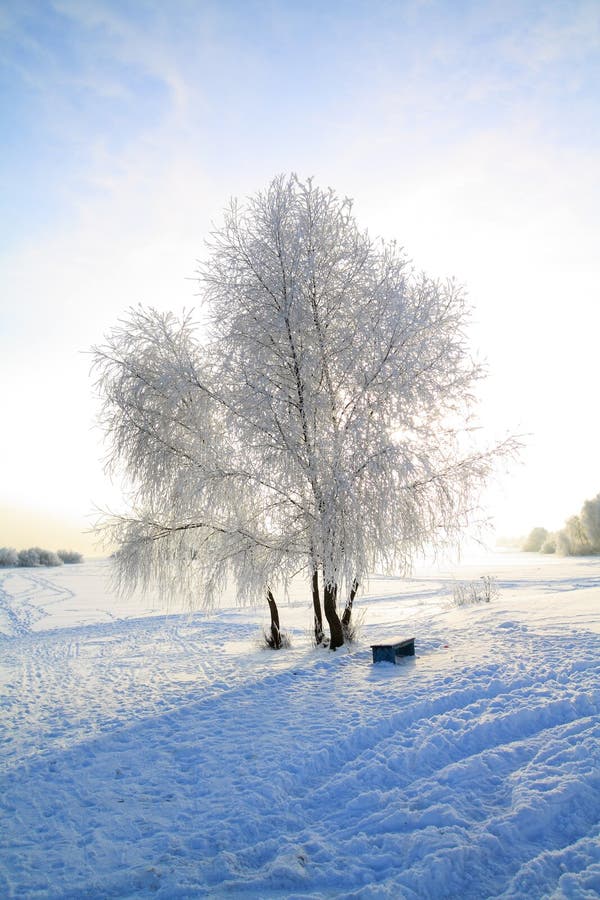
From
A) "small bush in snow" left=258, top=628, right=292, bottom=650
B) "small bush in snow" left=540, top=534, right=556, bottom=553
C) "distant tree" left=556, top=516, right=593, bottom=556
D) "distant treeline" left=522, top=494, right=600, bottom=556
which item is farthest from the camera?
"small bush in snow" left=540, top=534, right=556, bottom=553

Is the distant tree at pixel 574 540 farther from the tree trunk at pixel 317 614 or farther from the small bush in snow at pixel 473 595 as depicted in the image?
the tree trunk at pixel 317 614

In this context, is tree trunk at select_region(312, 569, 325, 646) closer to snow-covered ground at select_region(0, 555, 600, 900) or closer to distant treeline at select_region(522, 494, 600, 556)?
snow-covered ground at select_region(0, 555, 600, 900)

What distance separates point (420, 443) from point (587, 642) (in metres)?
4.11

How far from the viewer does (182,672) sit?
9703mm

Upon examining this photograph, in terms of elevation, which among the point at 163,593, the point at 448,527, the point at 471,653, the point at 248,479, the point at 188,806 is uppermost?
the point at 248,479

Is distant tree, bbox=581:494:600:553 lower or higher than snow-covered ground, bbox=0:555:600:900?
higher

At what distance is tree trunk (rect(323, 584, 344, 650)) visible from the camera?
10.0 m

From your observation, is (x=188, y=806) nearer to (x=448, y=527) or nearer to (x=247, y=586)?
(x=247, y=586)

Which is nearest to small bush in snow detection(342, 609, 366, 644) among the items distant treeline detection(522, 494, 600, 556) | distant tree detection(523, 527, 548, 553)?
distant treeline detection(522, 494, 600, 556)

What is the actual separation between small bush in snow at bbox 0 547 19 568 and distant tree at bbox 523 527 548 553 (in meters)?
52.4

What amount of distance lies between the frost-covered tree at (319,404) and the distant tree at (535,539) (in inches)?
1994

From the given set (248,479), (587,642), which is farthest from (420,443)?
(587,642)

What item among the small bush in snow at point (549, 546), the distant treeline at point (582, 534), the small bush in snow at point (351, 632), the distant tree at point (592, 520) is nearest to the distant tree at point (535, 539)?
the small bush in snow at point (549, 546)

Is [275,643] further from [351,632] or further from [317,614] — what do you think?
[351,632]
